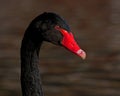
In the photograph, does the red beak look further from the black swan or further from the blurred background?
the blurred background

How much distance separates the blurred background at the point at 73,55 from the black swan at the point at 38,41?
3.34m

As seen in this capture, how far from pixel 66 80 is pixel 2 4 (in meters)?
5.46

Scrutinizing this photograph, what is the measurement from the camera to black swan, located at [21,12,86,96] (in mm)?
4398

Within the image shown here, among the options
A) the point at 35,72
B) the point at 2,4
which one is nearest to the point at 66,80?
the point at 35,72

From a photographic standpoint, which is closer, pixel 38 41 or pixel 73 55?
pixel 38 41

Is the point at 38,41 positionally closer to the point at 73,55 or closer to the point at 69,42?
the point at 69,42

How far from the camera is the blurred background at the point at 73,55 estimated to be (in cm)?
834

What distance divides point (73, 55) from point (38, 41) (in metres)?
5.05

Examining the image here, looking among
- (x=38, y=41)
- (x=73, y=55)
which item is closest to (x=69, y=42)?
(x=38, y=41)

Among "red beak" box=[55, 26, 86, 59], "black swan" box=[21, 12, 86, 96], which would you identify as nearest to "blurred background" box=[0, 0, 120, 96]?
"black swan" box=[21, 12, 86, 96]

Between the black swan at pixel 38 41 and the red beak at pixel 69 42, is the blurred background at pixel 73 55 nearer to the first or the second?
the black swan at pixel 38 41

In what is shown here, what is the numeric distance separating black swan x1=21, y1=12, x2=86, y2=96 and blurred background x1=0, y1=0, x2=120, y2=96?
131 inches

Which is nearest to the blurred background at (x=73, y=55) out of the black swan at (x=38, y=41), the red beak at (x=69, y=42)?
the black swan at (x=38, y=41)

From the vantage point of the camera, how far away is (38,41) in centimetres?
452
